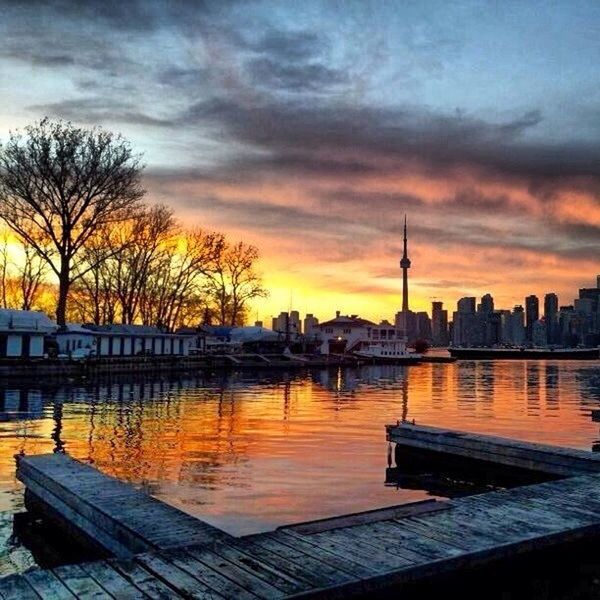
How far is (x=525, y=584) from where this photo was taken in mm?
9625

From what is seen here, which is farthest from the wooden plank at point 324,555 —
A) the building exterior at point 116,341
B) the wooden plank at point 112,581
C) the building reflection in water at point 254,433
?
the building exterior at point 116,341

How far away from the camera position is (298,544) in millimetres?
8312

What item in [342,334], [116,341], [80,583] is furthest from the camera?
[342,334]

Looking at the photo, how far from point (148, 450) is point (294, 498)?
7.49 metres

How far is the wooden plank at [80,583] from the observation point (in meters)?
6.55

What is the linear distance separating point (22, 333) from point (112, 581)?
5963cm

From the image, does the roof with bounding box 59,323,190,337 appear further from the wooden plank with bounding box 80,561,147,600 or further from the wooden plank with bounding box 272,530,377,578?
the wooden plank with bounding box 80,561,147,600

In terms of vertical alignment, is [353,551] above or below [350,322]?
below

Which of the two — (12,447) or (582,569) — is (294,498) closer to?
(582,569)

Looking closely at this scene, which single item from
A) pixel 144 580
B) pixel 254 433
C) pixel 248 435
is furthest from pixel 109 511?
pixel 254 433

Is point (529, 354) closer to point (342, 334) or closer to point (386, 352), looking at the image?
point (342, 334)

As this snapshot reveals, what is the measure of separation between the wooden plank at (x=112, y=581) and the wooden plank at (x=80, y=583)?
0.05 metres

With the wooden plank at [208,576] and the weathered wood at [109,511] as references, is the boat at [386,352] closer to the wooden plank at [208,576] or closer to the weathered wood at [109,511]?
the weathered wood at [109,511]

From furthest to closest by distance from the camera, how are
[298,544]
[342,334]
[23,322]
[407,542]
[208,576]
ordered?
[342,334]
[23,322]
[407,542]
[298,544]
[208,576]
